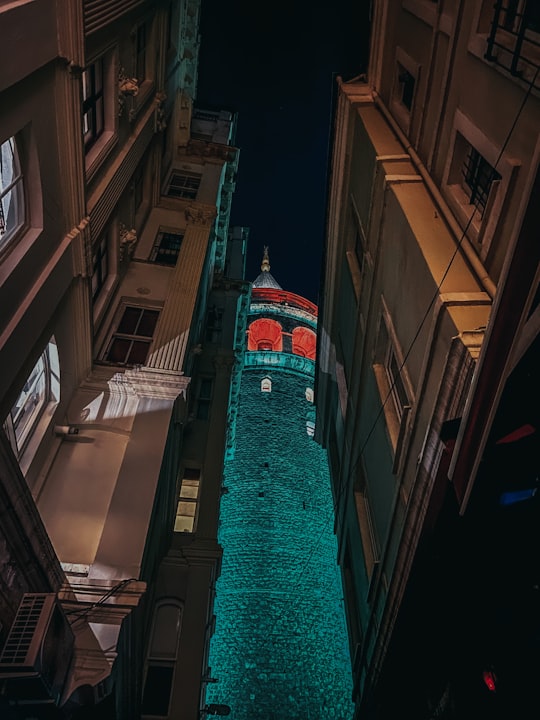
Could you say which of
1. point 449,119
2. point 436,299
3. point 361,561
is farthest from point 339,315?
point 436,299

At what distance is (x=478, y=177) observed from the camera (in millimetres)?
8023

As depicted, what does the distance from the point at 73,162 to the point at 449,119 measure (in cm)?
628

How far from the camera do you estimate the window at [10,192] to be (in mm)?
6837

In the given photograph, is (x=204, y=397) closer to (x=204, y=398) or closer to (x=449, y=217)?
(x=204, y=398)

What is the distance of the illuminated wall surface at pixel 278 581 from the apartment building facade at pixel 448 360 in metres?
8.12

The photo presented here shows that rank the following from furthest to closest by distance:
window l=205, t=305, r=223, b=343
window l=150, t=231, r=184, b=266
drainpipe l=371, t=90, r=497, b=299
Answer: window l=205, t=305, r=223, b=343
window l=150, t=231, r=184, b=266
drainpipe l=371, t=90, r=497, b=299

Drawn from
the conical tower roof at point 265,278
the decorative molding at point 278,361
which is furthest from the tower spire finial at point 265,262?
the decorative molding at point 278,361

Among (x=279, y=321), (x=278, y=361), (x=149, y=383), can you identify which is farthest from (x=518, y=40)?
(x=279, y=321)

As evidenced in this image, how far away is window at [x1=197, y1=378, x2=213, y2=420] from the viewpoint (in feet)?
58.1

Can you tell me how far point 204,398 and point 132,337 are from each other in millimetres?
6600

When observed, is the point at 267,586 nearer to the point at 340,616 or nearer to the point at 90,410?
the point at 340,616

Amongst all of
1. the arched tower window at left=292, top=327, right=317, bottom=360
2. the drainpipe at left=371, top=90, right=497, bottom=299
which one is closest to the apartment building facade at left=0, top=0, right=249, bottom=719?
the drainpipe at left=371, top=90, right=497, bottom=299

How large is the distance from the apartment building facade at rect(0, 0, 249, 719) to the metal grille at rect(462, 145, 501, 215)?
6132 mm

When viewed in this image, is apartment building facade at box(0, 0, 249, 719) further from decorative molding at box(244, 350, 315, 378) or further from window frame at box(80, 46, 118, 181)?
decorative molding at box(244, 350, 315, 378)
